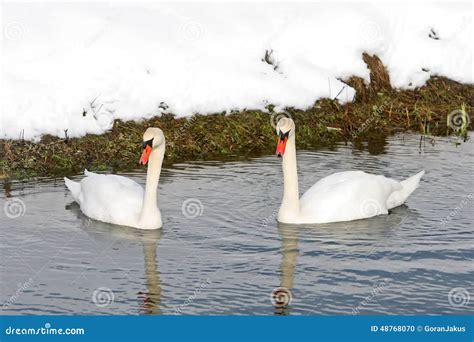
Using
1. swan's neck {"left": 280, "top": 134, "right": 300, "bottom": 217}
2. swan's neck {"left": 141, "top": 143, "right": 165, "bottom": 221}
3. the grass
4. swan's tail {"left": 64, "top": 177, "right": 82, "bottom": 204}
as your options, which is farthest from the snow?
swan's neck {"left": 280, "top": 134, "right": 300, "bottom": 217}

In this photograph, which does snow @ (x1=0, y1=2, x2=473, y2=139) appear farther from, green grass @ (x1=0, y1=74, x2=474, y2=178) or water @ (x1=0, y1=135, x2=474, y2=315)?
water @ (x1=0, y1=135, x2=474, y2=315)

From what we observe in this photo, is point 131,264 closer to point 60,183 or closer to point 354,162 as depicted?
point 60,183

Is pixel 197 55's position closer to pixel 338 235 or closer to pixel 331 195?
pixel 331 195

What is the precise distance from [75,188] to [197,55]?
6.51 m

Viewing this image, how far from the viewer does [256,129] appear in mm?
19016

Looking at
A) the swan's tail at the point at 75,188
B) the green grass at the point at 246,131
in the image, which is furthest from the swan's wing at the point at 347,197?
the green grass at the point at 246,131

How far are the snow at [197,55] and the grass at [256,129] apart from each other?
302 millimetres

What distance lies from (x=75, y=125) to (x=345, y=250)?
23.6 ft

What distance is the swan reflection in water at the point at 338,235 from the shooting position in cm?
1216

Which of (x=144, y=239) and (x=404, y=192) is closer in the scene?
(x=144, y=239)

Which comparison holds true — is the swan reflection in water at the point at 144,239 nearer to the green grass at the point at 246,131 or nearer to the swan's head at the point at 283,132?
the swan's head at the point at 283,132

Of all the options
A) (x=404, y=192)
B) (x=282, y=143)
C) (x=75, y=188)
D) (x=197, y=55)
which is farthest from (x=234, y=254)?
(x=197, y=55)

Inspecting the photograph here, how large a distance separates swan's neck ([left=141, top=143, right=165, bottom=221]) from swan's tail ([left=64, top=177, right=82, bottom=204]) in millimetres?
1435

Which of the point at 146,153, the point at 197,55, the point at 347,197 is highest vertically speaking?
the point at 197,55
